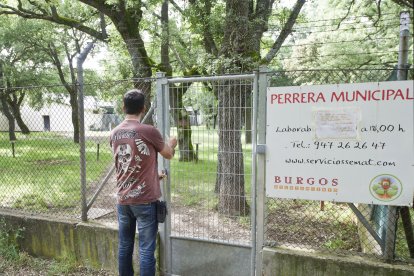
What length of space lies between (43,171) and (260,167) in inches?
320

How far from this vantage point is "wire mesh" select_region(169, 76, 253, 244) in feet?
13.4

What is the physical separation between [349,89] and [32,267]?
4.49m

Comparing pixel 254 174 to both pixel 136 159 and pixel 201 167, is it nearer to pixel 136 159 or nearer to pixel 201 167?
pixel 201 167

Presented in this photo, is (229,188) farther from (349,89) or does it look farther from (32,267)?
(32,267)

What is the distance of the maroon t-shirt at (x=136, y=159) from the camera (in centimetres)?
325

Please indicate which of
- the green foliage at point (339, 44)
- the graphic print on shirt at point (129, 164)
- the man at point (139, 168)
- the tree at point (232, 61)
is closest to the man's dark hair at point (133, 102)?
the man at point (139, 168)

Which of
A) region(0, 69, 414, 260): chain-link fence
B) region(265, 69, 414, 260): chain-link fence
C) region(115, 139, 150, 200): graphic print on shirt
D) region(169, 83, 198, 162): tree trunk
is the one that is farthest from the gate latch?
region(115, 139, 150, 200): graphic print on shirt

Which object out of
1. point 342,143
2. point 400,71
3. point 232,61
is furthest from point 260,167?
point 232,61

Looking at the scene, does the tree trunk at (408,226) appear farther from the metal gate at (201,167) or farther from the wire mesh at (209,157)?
the wire mesh at (209,157)

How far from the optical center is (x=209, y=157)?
432 cm

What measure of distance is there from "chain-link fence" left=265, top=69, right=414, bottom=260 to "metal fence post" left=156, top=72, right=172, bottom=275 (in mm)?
1175

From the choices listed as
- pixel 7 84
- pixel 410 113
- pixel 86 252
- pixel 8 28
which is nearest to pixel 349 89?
pixel 410 113

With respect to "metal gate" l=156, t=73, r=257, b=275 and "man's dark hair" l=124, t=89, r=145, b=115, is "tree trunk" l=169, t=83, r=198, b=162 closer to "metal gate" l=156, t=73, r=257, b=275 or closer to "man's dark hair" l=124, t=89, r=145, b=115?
"metal gate" l=156, t=73, r=257, b=275

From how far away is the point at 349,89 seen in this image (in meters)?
3.09
